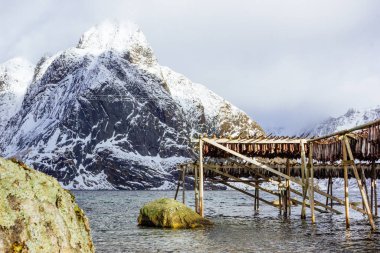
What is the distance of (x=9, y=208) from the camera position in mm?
4754

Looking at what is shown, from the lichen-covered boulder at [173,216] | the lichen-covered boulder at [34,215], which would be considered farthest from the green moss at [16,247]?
the lichen-covered boulder at [173,216]

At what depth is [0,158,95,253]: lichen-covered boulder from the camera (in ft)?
15.3

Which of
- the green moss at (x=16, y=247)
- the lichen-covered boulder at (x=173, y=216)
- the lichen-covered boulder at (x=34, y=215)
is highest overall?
the lichen-covered boulder at (x=34, y=215)

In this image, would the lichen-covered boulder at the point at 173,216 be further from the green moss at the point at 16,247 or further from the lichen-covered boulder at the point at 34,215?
the green moss at the point at 16,247

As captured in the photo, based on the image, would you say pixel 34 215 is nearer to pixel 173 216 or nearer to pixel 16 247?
pixel 16 247

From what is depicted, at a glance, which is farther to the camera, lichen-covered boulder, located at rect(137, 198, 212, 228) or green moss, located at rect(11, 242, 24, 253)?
lichen-covered boulder, located at rect(137, 198, 212, 228)

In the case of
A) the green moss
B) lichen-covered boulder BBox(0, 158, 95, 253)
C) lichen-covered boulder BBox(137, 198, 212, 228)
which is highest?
lichen-covered boulder BBox(0, 158, 95, 253)

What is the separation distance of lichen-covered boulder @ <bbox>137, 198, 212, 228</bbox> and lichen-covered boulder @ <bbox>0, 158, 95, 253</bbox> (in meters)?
20.4

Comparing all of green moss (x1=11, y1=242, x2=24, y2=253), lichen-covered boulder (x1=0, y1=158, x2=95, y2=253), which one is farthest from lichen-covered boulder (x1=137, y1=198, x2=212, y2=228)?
green moss (x1=11, y1=242, x2=24, y2=253)

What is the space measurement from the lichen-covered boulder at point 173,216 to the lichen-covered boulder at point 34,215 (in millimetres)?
20402

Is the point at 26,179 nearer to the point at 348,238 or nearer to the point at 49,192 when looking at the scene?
the point at 49,192

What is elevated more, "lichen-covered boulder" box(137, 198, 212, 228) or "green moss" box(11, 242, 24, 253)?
"green moss" box(11, 242, 24, 253)

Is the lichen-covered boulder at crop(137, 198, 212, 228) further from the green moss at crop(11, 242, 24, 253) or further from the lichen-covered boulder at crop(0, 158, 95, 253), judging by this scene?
the green moss at crop(11, 242, 24, 253)

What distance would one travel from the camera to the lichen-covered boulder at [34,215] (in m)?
4.67
